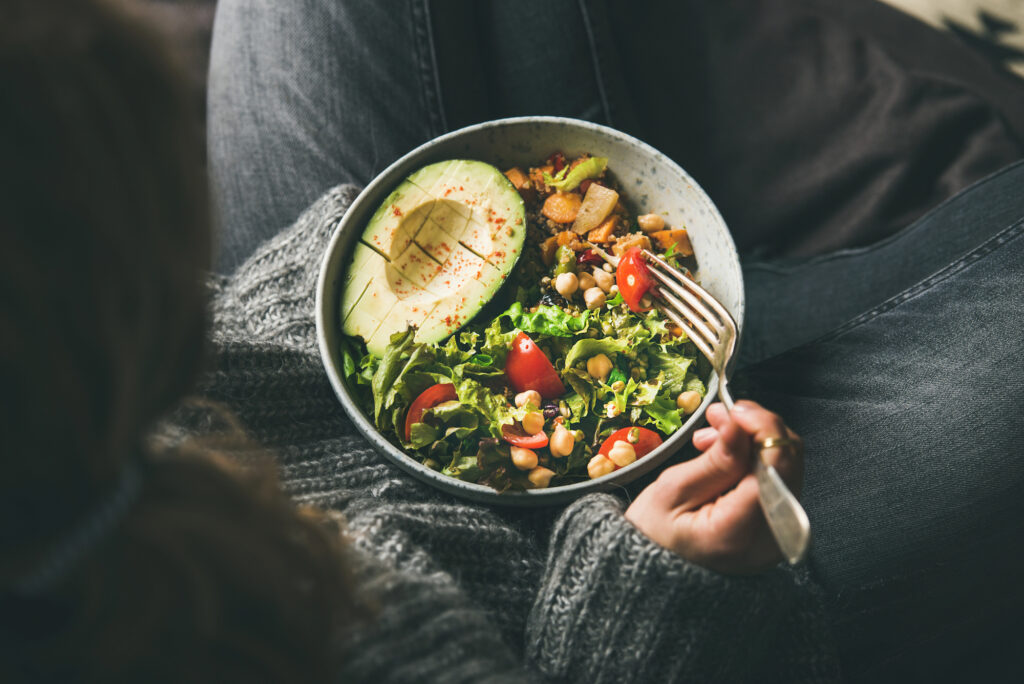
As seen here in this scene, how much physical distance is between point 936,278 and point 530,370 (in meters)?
0.58

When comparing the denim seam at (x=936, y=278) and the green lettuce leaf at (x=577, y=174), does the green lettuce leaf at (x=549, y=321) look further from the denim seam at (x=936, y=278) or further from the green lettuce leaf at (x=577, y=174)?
the denim seam at (x=936, y=278)

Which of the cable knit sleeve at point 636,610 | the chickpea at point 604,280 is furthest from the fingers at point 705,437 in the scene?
the chickpea at point 604,280

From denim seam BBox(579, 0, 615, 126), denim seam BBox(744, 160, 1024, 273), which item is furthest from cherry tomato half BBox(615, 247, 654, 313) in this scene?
denim seam BBox(744, 160, 1024, 273)

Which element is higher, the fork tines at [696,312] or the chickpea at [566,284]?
the chickpea at [566,284]

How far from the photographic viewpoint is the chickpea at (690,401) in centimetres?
75

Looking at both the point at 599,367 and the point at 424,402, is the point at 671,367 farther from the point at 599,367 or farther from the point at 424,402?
the point at 424,402

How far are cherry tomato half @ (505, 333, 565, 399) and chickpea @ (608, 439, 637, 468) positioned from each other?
0.32 feet

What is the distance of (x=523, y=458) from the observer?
723mm

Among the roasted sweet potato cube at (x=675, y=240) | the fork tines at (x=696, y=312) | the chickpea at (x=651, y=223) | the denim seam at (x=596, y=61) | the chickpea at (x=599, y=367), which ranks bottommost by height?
the chickpea at (x=599, y=367)

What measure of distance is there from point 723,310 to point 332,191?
0.54 meters

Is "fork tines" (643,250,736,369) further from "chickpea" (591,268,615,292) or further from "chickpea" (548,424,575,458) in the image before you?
"chickpea" (548,424,575,458)

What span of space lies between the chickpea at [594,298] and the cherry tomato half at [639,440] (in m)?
0.15

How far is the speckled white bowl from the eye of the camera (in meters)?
0.73

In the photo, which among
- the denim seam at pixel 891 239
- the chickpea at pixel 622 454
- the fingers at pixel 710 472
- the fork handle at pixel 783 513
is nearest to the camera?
the fork handle at pixel 783 513
